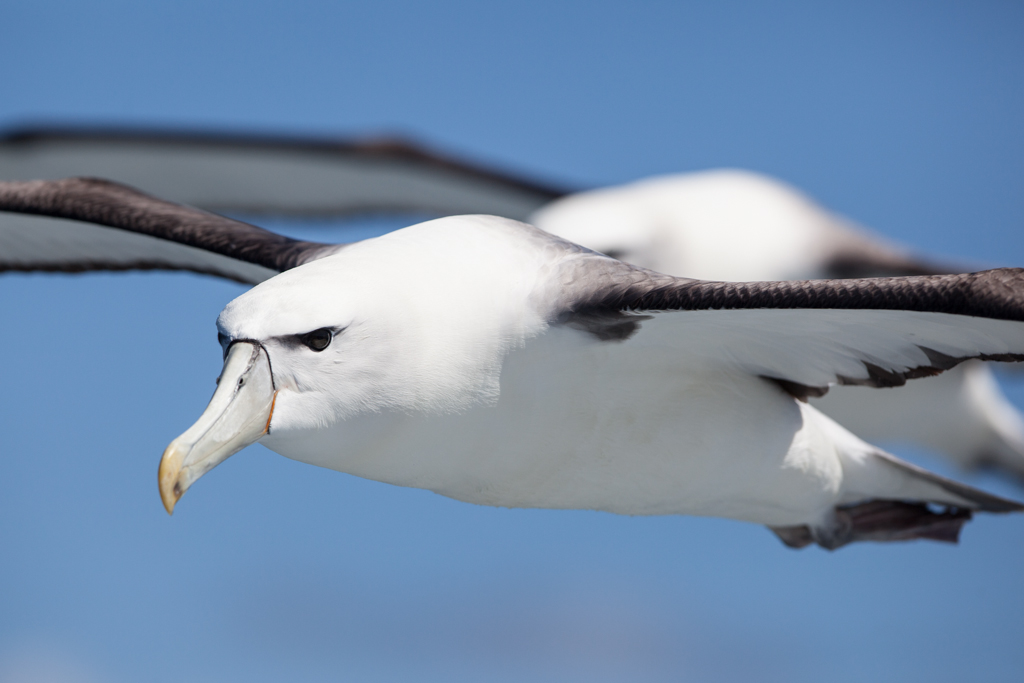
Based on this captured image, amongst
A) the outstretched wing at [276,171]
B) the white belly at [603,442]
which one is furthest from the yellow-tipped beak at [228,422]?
the outstretched wing at [276,171]

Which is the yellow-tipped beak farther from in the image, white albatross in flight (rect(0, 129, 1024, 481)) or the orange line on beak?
white albatross in flight (rect(0, 129, 1024, 481))

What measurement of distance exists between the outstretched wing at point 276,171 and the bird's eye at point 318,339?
21.1 ft

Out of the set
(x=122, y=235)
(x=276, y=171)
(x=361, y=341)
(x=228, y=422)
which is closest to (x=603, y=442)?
(x=361, y=341)

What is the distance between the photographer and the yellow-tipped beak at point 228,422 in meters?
3.50

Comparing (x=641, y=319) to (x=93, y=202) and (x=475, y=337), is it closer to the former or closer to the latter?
A: (x=475, y=337)

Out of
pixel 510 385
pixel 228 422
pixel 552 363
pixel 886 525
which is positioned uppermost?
pixel 552 363

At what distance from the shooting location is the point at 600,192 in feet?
37.5

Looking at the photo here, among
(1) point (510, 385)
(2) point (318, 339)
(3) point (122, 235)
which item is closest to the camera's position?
(2) point (318, 339)

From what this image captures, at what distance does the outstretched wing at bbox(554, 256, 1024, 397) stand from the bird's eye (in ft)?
→ 3.15

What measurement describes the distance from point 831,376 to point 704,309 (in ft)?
3.80

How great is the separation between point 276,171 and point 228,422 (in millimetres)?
7085

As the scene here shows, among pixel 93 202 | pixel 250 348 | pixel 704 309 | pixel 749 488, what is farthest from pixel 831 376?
pixel 93 202

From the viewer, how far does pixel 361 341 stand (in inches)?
151

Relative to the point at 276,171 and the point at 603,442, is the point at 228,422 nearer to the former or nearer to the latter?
the point at 603,442
